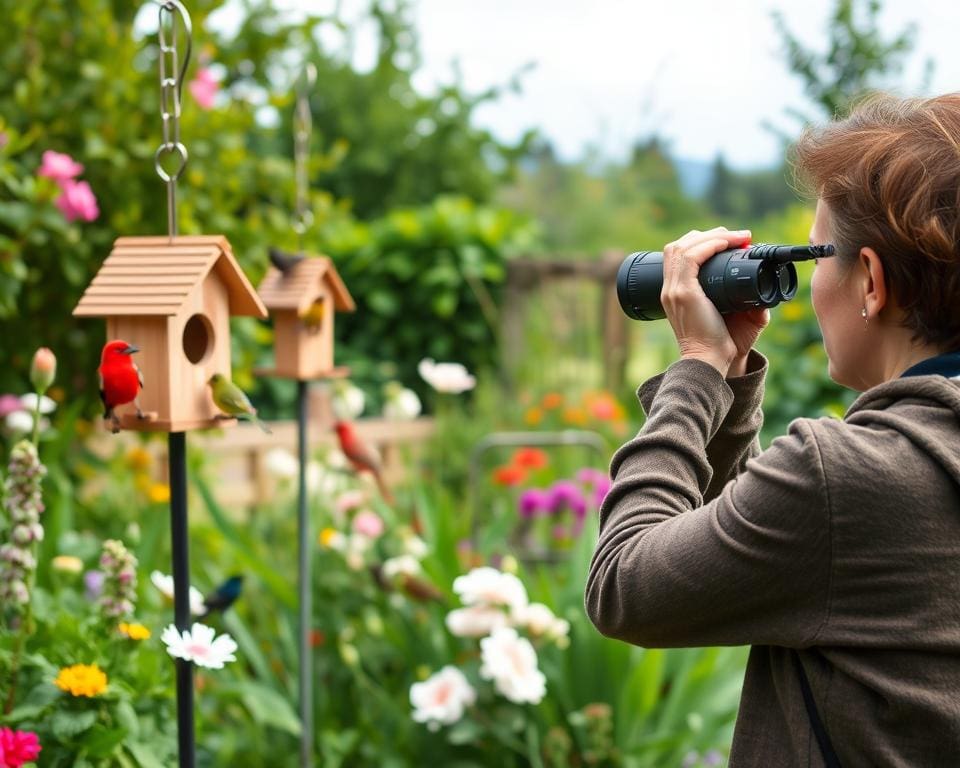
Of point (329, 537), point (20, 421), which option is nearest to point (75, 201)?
point (20, 421)

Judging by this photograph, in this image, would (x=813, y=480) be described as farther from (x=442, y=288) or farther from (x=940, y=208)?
(x=442, y=288)

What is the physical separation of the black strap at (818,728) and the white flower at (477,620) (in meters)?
1.37

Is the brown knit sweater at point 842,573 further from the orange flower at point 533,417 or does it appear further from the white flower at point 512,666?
the orange flower at point 533,417

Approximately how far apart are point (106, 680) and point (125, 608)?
109 mm

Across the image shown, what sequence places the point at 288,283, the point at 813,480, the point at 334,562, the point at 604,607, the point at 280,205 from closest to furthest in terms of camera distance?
the point at 813,480 → the point at 604,607 → the point at 288,283 → the point at 334,562 → the point at 280,205

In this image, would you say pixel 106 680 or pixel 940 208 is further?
pixel 106 680

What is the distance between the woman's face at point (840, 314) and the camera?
1.10 metres

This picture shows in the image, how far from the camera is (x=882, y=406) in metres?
1.04

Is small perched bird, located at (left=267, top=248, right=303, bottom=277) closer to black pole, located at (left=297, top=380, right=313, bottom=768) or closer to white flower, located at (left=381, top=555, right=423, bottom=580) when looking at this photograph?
black pole, located at (left=297, top=380, right=313, bottom=768)

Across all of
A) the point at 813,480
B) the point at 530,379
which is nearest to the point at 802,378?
the point at 530,379

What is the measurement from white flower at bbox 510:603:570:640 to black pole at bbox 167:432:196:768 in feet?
3.14

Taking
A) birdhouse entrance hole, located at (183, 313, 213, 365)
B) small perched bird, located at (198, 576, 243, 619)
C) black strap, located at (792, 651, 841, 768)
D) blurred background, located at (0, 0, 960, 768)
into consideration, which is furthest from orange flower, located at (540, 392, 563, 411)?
black strap, located at (792, 651, 841, 768)

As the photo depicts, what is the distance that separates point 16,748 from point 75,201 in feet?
4.91

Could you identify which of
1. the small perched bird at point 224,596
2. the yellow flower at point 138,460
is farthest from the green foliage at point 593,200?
the small perched bird at point 224,596
